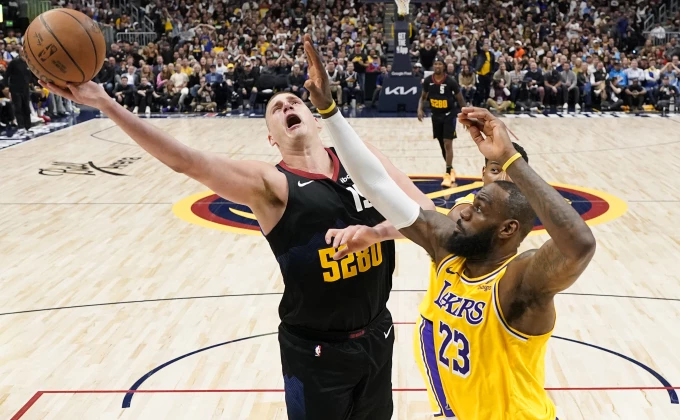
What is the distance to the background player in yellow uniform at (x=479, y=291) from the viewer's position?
2.77 m

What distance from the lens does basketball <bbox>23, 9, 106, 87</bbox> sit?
343cm

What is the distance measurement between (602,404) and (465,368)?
2.73 m

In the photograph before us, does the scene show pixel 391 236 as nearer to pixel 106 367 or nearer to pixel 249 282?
pixel 106 367

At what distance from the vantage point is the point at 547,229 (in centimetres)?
249

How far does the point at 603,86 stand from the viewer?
22.5 meters

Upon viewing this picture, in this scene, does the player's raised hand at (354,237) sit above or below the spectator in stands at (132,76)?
above

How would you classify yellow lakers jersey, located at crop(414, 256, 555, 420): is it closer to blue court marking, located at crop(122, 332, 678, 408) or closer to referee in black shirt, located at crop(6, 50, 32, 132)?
blue court marking, located at crop(122, 332, 678, 408)

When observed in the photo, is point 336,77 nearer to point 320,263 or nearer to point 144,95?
point 144,95

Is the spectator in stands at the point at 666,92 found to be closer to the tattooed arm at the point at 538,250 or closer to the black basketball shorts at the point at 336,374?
the black basketball shorts at the point at 336,374

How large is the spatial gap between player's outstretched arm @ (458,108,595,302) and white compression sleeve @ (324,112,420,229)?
41 centimetres

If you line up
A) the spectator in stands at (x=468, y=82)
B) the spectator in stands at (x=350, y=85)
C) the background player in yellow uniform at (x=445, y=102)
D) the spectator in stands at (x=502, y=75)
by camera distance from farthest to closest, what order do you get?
the spectator in stands at (x=350, y=85) < the spectator in stands at (x=502, y=75) < the spectator in stands at (x=468, y=82) < the background player in yellow uniform at (x=445, y=102)

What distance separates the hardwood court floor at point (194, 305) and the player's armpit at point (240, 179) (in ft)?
6.94

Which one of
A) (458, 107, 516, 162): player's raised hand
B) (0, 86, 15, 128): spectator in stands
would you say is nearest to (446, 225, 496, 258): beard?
(458, 107, 516, 162): player's raised hand

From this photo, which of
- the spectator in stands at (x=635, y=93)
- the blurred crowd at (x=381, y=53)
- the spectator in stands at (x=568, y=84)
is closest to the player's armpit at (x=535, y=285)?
the blurred crowd at (x=381, y=53)
